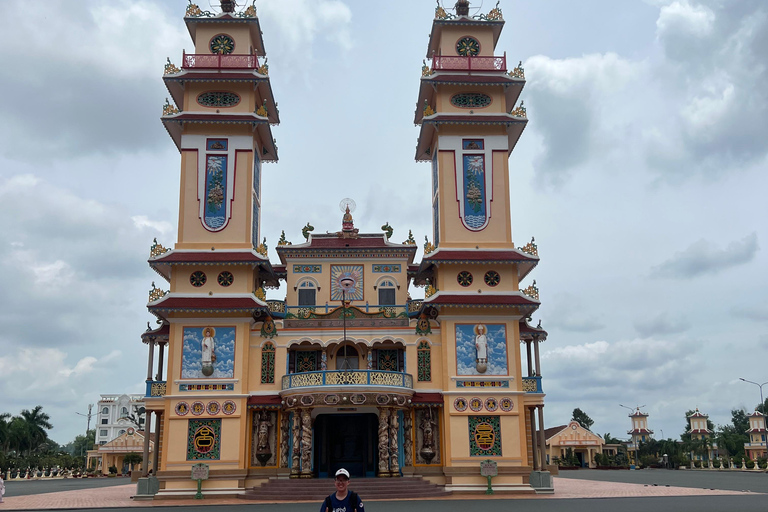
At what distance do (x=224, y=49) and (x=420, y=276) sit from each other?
14.1m

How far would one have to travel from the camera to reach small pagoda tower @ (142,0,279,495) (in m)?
29.0

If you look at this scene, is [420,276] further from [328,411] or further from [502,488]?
[502,488]

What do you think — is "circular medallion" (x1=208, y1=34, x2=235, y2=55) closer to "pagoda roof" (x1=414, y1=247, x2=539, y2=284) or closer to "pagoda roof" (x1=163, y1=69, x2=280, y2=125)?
"pagoda roof" (x1=163, y1=69, x2=280, y2=125)

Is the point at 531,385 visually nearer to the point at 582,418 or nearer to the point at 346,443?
the point at 346,443

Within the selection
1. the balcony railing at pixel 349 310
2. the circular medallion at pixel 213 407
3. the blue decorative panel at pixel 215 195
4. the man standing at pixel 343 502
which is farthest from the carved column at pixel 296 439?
the man standing at pixel 343 502

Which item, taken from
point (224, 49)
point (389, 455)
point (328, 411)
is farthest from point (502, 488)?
point (224, 49)

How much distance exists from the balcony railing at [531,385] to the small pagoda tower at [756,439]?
2288 inches

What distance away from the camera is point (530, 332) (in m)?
33.2

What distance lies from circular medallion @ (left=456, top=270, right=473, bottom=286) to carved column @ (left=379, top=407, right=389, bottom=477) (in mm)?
6312

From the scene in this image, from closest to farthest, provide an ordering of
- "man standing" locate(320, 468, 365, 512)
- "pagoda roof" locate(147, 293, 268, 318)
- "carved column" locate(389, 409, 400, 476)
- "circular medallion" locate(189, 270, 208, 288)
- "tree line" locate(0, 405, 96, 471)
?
"man standing" locate(320, 468, 365, 512), "carved column" locate(389, 409, 400, 476), "pagoda roof" locate(147, 293, 268, 318), "circular medallion" locate(189, 270, 208, 288), "tree line" locate(0, 405, 96, 471)

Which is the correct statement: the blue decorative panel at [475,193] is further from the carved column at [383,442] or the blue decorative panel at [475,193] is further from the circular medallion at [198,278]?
the circular medallion at [198,278]

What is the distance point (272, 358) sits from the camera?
100 feet

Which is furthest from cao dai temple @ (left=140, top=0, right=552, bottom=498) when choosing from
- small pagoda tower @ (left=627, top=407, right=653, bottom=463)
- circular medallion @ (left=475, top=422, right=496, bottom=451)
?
small pagoda tower @ (left=627, top=407, right=653, bottom=463)

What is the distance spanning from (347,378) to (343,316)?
3.46 meters
